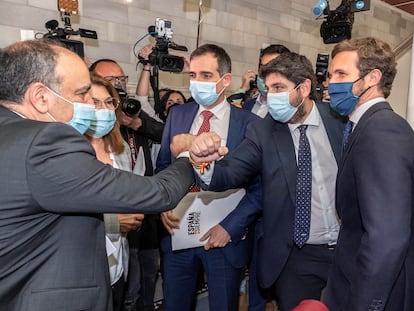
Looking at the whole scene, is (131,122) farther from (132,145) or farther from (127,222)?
(127,222)

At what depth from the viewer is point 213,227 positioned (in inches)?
75.4

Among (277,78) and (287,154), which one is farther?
(277,78)

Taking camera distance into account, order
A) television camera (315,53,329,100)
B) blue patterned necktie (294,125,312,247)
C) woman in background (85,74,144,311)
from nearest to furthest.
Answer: woman in background (85,74,144,311), blue patterned necktie (294,125,312,247), television camera (315,53,329,100)

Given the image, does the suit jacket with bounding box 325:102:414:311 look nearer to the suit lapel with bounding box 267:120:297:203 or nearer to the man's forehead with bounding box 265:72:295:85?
the suit lapel with bounding box 267:120:297:203

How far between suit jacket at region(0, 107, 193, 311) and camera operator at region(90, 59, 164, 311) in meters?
1.13

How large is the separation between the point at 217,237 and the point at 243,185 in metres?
0.31

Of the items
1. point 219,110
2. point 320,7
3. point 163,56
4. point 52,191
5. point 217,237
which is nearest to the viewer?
point 52,191

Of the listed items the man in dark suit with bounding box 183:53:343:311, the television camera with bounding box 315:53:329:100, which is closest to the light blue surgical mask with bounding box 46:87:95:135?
the man in dark suit with bounding box 183:53:343:311

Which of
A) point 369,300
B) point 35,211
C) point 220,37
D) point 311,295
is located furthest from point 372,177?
point 220,37

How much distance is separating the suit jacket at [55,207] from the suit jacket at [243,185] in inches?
35.5

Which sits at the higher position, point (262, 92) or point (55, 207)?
point (262, 92)

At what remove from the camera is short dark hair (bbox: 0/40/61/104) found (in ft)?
3.30

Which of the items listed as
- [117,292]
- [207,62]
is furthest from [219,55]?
[117,292]

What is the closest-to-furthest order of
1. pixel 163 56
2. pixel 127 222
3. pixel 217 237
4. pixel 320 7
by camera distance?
pixel 127 222 < pixel 217 237 < pixel 163 56 < pixel 320 7
